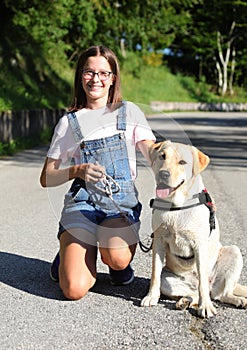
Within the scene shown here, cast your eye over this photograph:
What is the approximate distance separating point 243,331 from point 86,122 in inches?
71.7

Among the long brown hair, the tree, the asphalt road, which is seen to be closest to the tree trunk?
the tree

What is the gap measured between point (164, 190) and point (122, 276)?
3.42 ft

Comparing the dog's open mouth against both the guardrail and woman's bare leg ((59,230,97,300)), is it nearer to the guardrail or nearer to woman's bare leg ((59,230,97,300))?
woman's bare leg ((59,230,97,300))

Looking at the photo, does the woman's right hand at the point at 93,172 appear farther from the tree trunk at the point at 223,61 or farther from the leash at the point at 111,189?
the tree trunk at the point at 223,61

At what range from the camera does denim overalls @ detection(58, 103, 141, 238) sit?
4.40 metres

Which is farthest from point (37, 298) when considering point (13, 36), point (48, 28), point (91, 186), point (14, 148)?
point (13, 36)

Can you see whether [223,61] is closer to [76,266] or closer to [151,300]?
[76,266]

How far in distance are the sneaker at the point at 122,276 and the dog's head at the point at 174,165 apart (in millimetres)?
955

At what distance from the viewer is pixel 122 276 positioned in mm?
4637

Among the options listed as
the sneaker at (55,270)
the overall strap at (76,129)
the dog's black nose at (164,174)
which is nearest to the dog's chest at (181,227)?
the dog's black nose at (164,174)

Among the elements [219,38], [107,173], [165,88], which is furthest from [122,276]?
[219,38]

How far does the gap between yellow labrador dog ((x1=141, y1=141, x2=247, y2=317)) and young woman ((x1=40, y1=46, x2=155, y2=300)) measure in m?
0.45

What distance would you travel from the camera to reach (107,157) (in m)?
4.39

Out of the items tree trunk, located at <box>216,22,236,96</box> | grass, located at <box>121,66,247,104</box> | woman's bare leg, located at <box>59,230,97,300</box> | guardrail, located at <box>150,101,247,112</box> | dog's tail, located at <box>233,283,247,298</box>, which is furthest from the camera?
tree trunk, located at <box>216,22,236,96</box>
